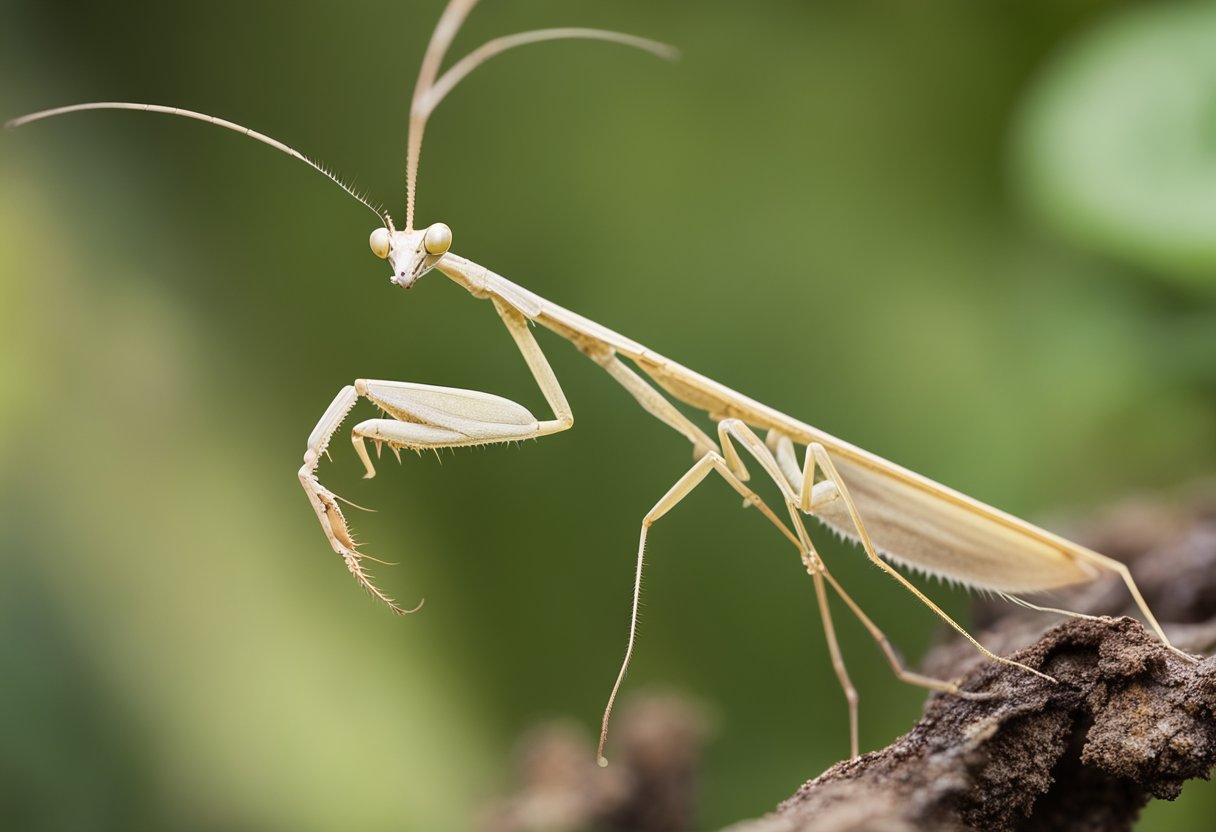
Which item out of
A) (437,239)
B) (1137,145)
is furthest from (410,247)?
(1137,145)

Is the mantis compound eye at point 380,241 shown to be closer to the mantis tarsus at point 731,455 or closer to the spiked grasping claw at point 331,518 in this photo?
the mantis tarsus at point 731,455

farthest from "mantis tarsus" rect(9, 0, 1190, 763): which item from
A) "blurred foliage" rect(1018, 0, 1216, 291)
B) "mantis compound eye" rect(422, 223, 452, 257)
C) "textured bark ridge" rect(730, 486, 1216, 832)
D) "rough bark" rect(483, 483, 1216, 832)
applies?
"blurred foliage" rect(1018, 0, 1216, 291)

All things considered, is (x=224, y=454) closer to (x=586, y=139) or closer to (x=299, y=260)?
(x=299, y=260)

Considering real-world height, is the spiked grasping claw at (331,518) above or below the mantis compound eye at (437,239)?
below

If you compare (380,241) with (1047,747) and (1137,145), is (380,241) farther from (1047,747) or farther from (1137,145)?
(1137,145)

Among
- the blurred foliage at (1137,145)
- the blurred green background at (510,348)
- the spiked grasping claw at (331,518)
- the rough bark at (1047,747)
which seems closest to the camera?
the rough bark at (1047,747)

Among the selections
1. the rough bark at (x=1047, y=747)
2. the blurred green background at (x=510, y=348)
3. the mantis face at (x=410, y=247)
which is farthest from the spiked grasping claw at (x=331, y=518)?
the blurred green background at (x=510, y=348)

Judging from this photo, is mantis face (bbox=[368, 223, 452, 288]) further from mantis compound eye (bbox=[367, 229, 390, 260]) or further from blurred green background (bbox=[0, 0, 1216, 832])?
blurred green background (bbox=[0, 0, 1216, 832])
